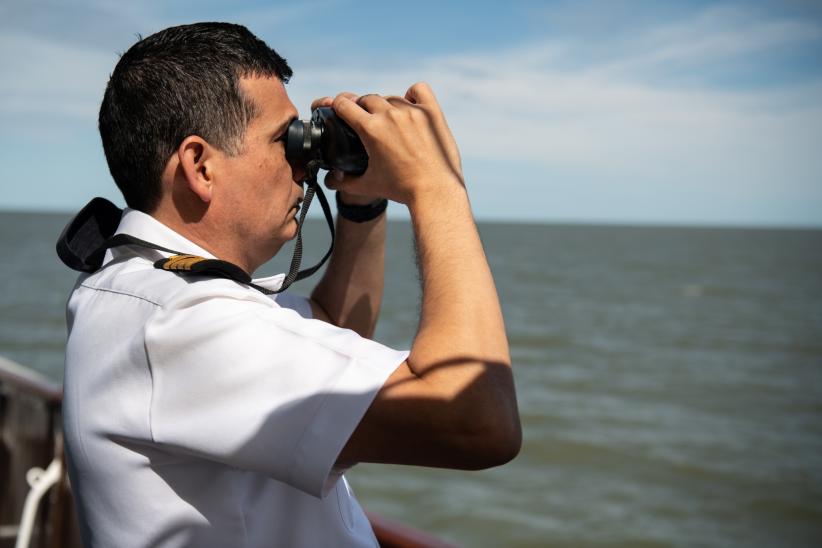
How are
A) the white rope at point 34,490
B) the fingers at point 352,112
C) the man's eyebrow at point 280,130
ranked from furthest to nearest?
1. the white rope at point 34,490
2. the man's eyebrow at point 280,130
3. the fingers at point 352,112

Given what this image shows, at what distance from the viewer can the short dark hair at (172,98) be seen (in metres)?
1.37

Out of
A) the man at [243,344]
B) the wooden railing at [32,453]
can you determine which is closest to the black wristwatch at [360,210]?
the man at [243,344]

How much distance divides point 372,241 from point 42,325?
76.9ft

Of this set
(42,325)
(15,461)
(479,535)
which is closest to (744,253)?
(42,325)

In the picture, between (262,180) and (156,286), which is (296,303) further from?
(156,286)

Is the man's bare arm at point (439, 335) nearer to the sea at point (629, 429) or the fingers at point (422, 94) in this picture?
the fingers at point (422, 94)

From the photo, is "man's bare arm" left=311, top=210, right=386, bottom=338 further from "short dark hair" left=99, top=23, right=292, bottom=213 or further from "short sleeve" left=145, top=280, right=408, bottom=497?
"short sleeve" left=145, top=280, right=408, bottom=497

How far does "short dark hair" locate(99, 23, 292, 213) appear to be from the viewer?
4.50 ft

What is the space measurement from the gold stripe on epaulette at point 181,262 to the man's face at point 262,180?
0.52 ft

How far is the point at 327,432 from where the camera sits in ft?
3.56

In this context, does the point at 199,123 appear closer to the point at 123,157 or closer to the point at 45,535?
the point at 123,157

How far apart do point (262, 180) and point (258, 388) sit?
0.45m

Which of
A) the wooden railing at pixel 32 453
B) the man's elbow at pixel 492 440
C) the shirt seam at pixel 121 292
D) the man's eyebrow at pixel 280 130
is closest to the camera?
the man's elbow at pixel 492 440

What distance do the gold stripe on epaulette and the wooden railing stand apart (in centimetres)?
195
